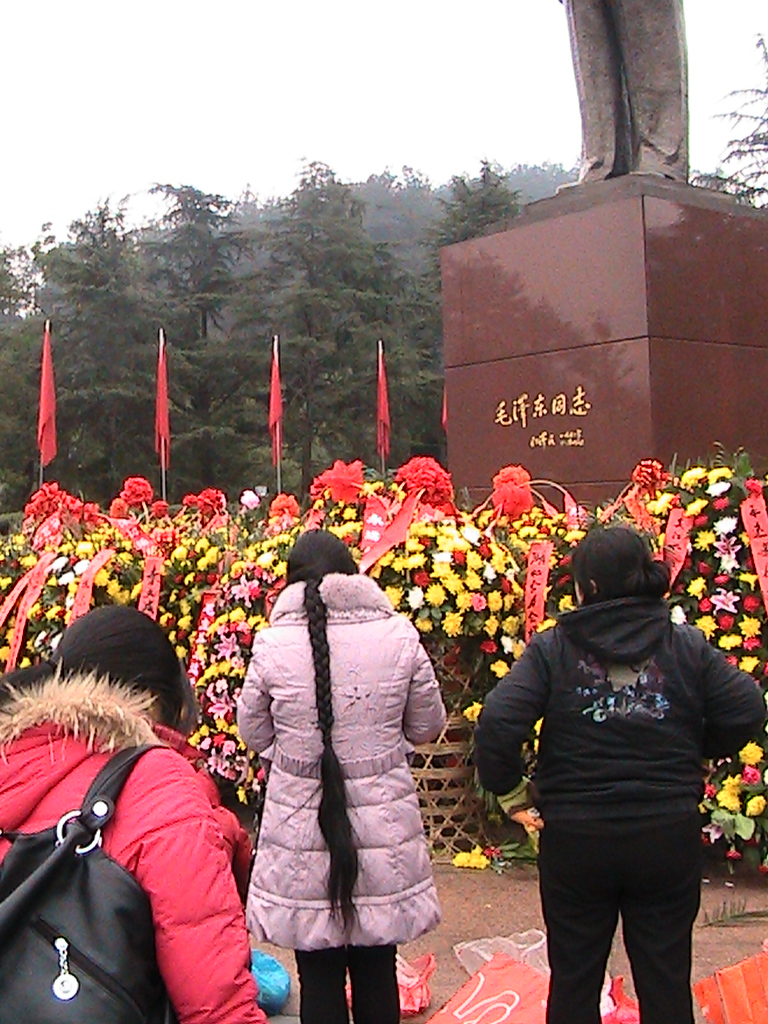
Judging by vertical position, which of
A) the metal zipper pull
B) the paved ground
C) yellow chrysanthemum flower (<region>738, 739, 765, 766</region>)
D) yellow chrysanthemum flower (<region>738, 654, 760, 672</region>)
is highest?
the metal zipper pull

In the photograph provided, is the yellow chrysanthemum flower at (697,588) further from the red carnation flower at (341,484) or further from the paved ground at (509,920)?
the red carnation flower at (341,484)

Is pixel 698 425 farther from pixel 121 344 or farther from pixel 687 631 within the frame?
pixel 121 344

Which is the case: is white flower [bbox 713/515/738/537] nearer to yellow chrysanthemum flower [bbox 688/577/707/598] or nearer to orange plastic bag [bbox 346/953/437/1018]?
yellow chrysanthemum flower [bbox 688/577/707/598]

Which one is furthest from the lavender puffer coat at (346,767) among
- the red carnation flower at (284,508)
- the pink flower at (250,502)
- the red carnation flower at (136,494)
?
the red carnation flower at (136,494)

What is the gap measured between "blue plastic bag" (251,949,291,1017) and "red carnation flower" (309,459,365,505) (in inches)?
78.2

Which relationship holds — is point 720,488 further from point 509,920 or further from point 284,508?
point 284,508

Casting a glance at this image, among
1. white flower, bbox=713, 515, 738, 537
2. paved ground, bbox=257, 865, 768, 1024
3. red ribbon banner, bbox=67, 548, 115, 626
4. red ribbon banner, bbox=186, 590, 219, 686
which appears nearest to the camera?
paved ground, bbox=257, 865, 768, 1024

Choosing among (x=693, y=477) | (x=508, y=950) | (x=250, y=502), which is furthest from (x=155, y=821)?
(x=250, y=502)

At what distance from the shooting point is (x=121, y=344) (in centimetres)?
3172

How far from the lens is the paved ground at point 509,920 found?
3330 mm

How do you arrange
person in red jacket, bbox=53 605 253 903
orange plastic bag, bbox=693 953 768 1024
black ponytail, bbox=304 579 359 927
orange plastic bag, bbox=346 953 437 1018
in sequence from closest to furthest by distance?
person in red jacket, bbox=53 605 253 903 → black ponytail, bbox=304 579 359 927 → orange plastic bag, bbox=693 953 768 1024 → orange plastic bag, bbox=346 953 437 1018

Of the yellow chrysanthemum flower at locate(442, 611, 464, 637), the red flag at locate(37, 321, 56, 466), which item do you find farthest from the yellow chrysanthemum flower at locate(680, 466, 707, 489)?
the red flag at locate(37, 321, 56, 466)

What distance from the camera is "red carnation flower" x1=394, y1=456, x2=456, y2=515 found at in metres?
4.48

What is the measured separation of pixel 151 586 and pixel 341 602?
2731 mm
